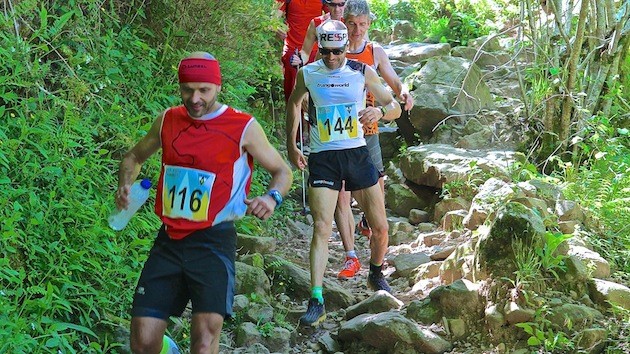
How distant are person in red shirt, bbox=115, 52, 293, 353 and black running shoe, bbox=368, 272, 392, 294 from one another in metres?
2.69

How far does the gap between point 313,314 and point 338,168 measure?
1112 mm

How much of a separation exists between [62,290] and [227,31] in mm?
3799

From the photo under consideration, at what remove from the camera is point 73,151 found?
608cm

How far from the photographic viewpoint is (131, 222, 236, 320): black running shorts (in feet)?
14.7

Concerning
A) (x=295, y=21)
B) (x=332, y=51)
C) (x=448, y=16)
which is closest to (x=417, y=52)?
(x=448, y=16)

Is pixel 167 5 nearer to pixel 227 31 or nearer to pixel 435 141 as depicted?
pixel 227 31

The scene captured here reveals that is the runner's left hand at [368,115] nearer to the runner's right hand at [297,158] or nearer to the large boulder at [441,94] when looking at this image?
the runner's right hand at [297,158]

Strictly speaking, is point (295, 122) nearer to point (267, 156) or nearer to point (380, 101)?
point (380, 101)

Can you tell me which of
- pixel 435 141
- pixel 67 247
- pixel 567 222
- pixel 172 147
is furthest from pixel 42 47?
pixel 435 141

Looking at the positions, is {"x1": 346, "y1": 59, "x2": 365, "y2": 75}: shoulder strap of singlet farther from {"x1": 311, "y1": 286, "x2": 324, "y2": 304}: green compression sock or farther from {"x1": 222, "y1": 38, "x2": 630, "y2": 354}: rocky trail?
{"x1": 311, "y1": 286, "x2": 324, "y2": 304}: green compression sock

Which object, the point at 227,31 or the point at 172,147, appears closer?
the point at 172,147

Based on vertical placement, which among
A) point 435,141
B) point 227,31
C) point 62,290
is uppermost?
point 227,31

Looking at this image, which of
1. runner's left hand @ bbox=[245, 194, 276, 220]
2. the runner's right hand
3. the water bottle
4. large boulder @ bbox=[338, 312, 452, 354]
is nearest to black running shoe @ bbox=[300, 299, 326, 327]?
large boulder @ bbox=[338, 312, 452, 354]

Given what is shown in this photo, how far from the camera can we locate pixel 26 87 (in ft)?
19.7
